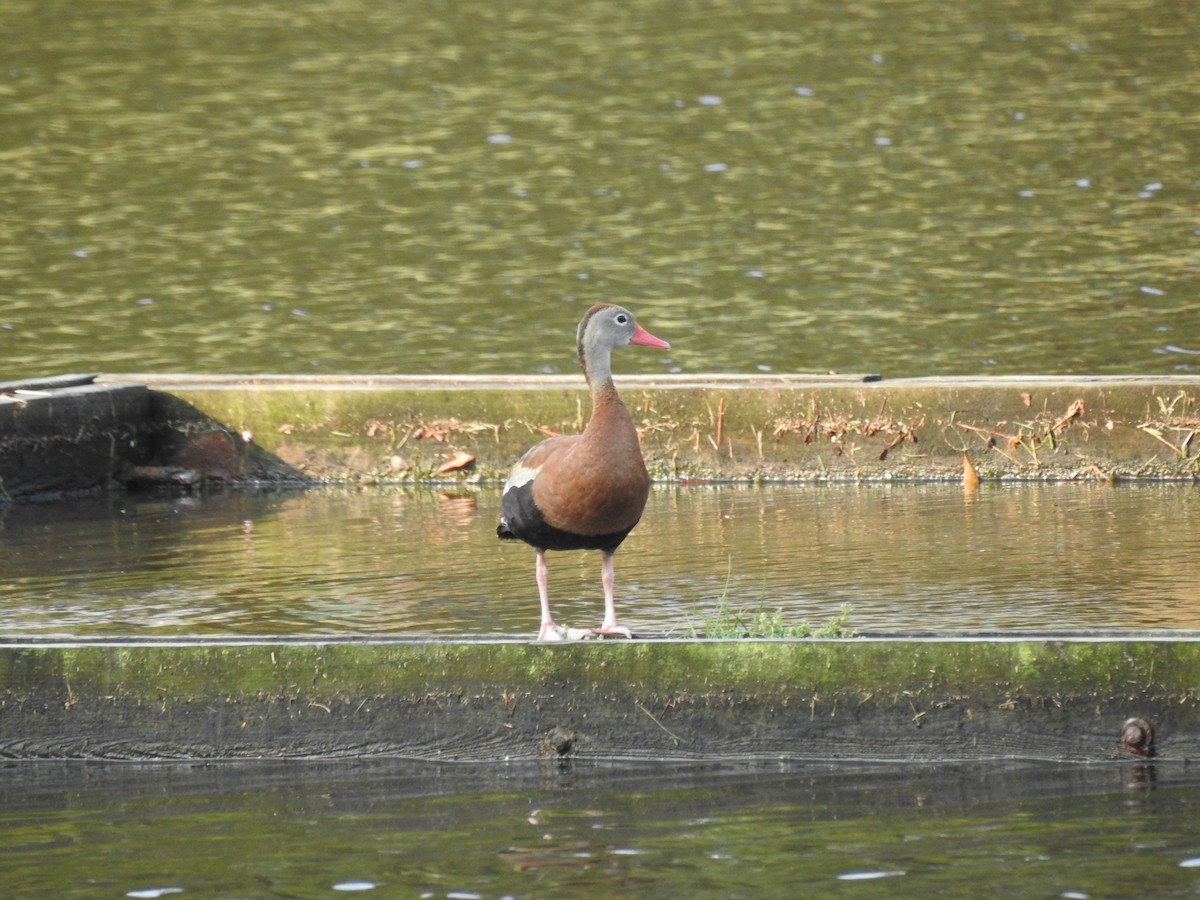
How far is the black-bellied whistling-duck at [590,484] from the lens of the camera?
7598 mm

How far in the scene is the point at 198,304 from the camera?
21.3 m

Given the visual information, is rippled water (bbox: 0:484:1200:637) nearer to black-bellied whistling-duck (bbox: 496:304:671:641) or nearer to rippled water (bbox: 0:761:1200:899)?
black-bellied whistling-duck (bbox: 496:304:671:641)

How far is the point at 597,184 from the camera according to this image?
84.6ft

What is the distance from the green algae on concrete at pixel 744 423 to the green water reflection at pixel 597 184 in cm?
424

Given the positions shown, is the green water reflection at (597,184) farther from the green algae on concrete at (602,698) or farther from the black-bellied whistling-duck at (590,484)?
the green algae on concrete at (602,698)

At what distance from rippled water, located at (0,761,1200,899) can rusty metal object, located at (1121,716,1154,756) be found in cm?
9

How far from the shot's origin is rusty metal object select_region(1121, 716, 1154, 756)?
7004 millimetres

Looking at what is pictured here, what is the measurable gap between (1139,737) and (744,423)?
19.0 ft

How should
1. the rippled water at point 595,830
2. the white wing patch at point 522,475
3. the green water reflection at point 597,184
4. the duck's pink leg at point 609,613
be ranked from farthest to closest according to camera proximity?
the green water reflection at point 597,184, the white wing patch at point 522,475, the duck's pink leg at point 609,613, the rippled water at point 595,830

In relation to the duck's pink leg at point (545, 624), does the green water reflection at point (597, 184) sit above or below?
above

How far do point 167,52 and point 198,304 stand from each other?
539 inches

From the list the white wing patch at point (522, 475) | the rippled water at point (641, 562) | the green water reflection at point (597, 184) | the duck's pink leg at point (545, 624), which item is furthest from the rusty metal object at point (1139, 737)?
the green water reflection at point (597, 184)

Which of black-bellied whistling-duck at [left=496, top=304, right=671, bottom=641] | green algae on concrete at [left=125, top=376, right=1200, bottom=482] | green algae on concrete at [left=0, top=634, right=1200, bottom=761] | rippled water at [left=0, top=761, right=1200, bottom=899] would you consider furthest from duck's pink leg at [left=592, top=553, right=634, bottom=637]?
green algae on concrete at [left=125, top=376, right=1200, bottom=482]

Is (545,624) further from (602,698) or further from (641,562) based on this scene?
(641,562)
